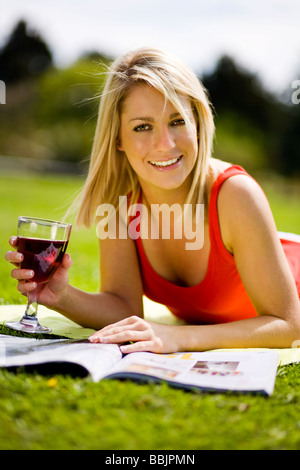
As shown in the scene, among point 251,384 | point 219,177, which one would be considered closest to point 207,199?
point 219,177

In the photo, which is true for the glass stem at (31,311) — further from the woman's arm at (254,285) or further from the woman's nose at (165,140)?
the woman's nose at (165,140)

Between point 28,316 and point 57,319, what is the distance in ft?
2.27

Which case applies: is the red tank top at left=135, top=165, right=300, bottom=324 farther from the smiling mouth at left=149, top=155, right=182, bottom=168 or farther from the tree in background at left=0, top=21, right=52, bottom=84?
the tree in background at left=0, top=21, right=52, bottom=84

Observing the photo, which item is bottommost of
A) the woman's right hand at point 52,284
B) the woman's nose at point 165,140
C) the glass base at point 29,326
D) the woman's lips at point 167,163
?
the glass base at point 29,326

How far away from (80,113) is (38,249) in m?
39.4

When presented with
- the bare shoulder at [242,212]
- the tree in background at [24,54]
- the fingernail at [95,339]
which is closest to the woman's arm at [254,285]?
the bare shoulder at [242,212]

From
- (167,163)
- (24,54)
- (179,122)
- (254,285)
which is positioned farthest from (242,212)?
(24,54)

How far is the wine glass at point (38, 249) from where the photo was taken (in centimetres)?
258

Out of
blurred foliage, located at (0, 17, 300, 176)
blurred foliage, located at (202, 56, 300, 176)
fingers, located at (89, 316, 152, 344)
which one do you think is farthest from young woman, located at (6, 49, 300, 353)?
blurred foliage, located at (202, 56, 300, 176)

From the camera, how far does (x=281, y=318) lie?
9.11ft

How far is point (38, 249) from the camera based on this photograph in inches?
102

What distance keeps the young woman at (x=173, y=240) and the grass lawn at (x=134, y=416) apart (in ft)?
1.47

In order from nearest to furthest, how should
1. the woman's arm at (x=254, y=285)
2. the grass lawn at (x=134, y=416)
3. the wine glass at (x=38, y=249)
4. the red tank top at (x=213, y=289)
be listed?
the grass lawn at (x=134, y=416) → the wine glass at (x=38, y=249) → the woman's arm at (x=254, y=285) → the red tank top at (x=213, y=289)

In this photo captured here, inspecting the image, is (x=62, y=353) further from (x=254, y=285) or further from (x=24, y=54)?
(x=24, y=54)
